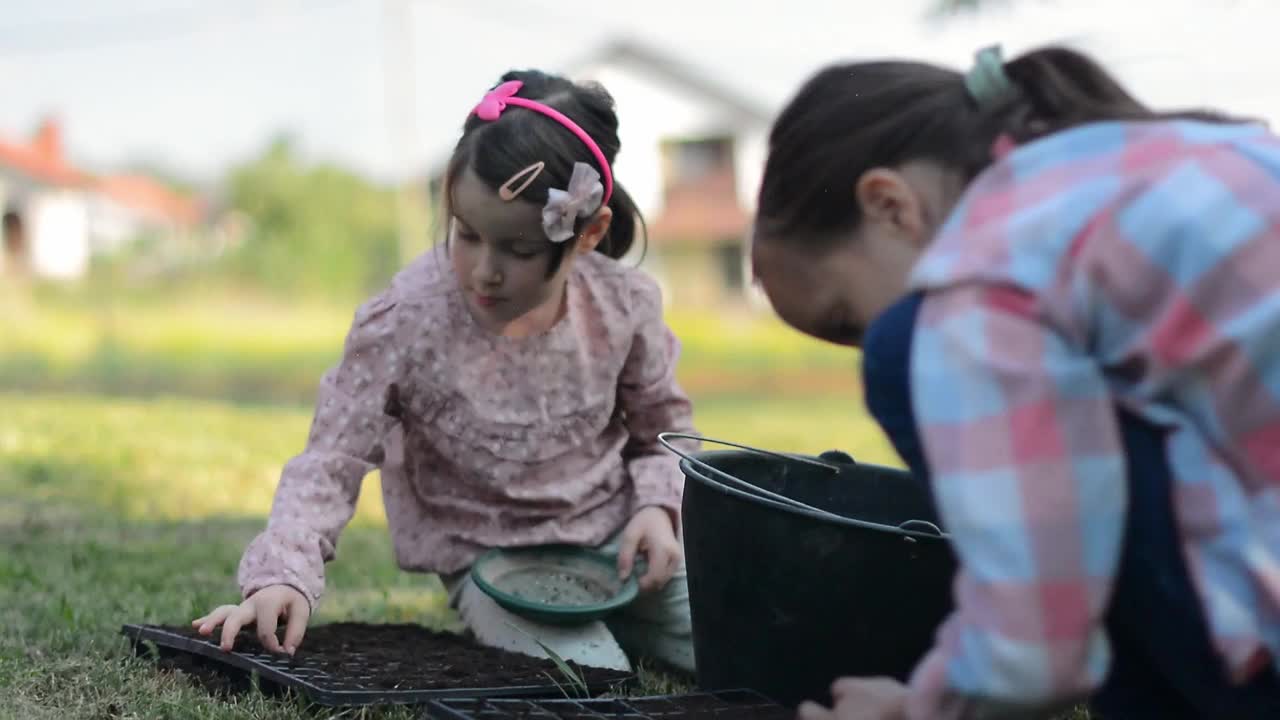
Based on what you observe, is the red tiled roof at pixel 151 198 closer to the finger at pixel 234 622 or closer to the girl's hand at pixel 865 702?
the finger at pixel 234 622

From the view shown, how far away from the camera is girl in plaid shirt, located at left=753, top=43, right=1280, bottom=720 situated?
48.1 inches

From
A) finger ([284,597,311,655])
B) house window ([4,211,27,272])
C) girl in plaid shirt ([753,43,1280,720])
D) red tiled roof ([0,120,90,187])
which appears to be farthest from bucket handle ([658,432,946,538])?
house window ([4,211,27,272])

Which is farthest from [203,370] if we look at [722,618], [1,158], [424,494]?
[1,158]

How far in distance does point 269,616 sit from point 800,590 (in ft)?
2.56

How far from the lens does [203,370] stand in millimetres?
13383

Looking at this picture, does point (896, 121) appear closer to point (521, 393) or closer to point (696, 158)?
point (521, 393)

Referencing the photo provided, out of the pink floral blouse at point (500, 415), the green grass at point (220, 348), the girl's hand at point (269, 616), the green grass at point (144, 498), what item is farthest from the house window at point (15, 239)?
the girl's hand at point (269, 616)

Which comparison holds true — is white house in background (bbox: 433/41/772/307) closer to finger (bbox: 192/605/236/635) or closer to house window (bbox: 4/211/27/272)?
house window (bbox: 4/211/27/272)

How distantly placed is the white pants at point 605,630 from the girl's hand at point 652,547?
0.05 m

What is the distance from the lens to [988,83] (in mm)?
1468

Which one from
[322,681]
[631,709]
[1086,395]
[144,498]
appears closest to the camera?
[1086,395]

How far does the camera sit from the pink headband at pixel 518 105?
7.78 ft

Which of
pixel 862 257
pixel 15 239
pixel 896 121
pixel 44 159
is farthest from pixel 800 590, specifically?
pixel 44 159

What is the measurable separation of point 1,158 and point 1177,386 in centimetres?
3273
